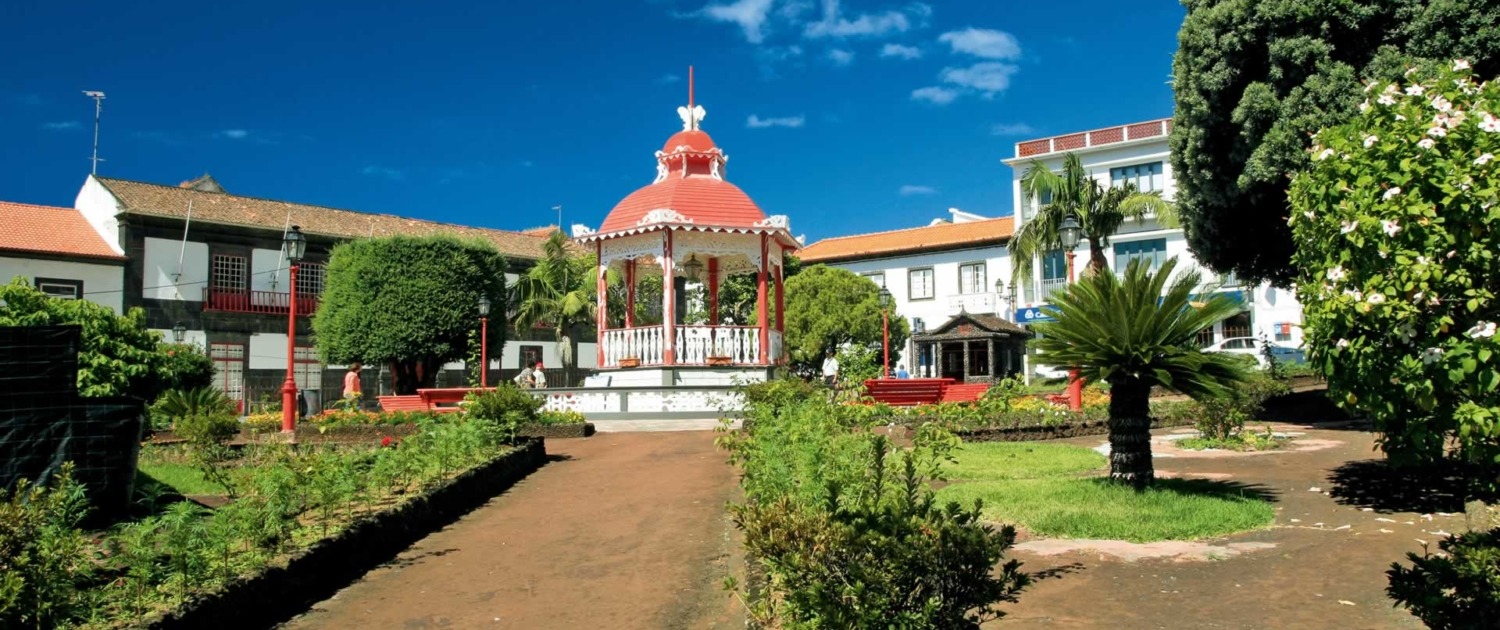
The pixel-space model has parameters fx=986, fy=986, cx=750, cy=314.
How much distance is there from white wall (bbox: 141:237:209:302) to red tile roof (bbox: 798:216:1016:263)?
85.6 feet

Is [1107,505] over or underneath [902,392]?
underneath

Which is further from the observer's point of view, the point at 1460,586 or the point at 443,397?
the point at 443,397

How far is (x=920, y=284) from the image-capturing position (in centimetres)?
4725

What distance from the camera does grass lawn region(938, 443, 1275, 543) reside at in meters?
7.58

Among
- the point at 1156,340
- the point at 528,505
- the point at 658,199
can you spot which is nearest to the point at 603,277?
the point at 658,199

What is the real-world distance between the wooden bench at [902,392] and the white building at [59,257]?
2611cm

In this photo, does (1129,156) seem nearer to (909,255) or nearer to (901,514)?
(909,255)

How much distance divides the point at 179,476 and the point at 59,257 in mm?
24434

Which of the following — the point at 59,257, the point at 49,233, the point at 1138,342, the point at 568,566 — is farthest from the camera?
the point at 49,233

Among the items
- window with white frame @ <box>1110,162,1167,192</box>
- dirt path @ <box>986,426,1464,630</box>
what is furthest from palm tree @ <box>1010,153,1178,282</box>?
dirt path @ <box>986,426,1464,630</box>

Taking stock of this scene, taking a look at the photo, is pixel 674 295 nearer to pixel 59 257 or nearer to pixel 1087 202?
pixel 1087 202

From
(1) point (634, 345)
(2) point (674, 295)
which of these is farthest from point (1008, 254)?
(1) point (634, 345)

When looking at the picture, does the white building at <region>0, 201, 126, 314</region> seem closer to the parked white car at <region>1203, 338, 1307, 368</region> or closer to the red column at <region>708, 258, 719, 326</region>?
the red column at <region>708, 258, 719, 326</region>

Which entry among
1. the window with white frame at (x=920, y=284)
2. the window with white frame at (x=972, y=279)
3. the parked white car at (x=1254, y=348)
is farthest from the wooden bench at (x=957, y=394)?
the window with white frame at (x=920, y=284)
